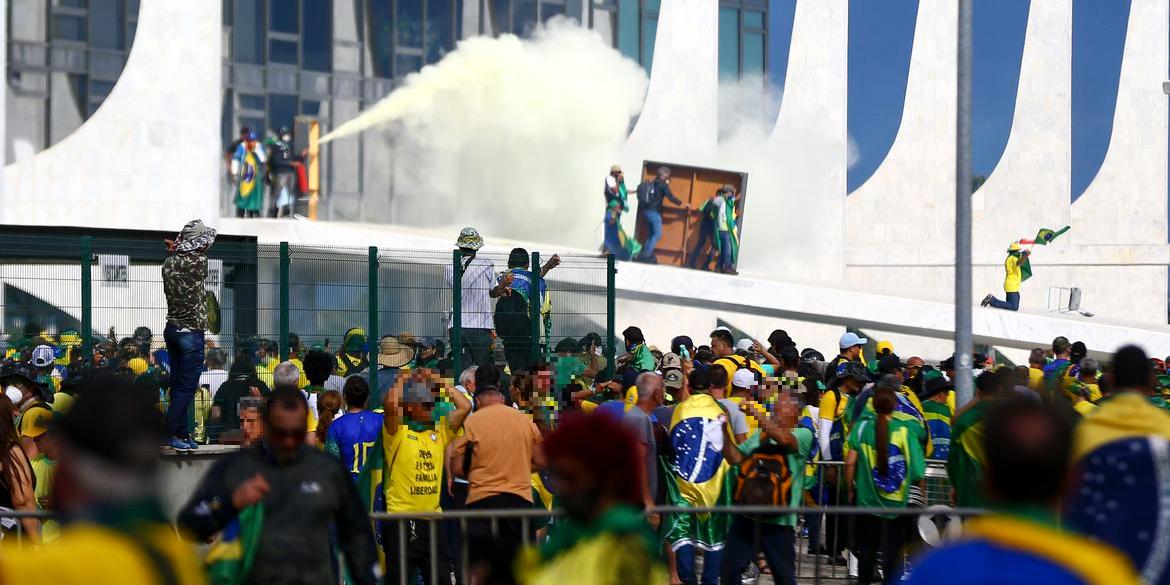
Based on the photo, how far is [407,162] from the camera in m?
37.5

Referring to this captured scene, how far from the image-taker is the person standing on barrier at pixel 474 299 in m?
14.2

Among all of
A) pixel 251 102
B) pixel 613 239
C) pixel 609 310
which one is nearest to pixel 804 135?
pixel 613 239

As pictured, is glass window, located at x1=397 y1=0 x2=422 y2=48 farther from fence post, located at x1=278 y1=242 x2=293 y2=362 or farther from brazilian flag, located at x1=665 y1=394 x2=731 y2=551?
brazilian flag, located at x1=665 y1=394 x2=731 y2=551

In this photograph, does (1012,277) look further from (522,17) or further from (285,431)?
(285,431)

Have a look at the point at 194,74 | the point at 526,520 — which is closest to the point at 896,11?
the point at 194,74

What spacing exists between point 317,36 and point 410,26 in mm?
2223

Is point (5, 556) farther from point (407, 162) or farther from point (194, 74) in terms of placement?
point (407, 162)

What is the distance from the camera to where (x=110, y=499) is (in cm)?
313

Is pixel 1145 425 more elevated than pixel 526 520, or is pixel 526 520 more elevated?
pixel 1145 425

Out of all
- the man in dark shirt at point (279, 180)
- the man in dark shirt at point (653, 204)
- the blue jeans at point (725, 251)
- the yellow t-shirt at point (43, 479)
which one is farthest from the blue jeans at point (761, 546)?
the man in dark shirt at point (279, 180)

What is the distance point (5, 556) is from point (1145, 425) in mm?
3338

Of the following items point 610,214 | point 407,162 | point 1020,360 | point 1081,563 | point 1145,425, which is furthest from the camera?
point 407,162

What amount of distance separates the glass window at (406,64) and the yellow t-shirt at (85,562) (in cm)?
3446

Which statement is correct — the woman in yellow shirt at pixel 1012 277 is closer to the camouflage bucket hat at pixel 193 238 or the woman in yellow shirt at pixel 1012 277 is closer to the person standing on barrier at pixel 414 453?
the camouflage bucket hat at pixel 193 238
